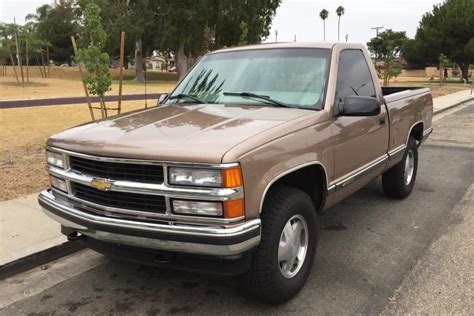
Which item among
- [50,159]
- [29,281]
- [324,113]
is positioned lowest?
[29,281]

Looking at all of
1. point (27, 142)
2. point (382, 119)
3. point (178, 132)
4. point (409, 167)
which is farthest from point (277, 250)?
point (27, 142)

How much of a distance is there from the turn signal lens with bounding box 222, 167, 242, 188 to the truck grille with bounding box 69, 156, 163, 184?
0.42 m

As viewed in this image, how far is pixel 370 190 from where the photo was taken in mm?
6590

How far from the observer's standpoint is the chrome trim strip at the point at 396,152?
5179 millimetres

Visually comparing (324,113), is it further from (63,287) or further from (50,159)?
(63,287)

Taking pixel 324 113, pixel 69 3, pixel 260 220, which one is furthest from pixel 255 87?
pixel 69 3

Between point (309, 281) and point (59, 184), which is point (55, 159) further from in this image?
point (309, 281)

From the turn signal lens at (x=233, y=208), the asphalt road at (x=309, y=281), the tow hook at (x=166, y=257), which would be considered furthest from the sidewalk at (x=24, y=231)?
the turn signal lens at (x=233, y=208)

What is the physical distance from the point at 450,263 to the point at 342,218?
4.77 ft

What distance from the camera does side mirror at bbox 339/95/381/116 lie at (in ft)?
12.6

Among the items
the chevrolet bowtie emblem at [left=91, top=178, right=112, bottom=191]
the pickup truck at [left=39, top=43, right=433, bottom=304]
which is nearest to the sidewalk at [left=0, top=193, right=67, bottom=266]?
the pickup truck at [left=39, top=43, right=433, bottom=304]

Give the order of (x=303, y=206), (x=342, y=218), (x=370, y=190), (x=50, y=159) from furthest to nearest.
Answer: (x=370, y=190) < (x=342, y=218) < (x=50, y=159) < (x=303, y=206)

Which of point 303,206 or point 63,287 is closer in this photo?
point 303,206

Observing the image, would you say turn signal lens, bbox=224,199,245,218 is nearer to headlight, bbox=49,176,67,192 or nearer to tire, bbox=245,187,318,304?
tire, bbox=245,187,318,304
